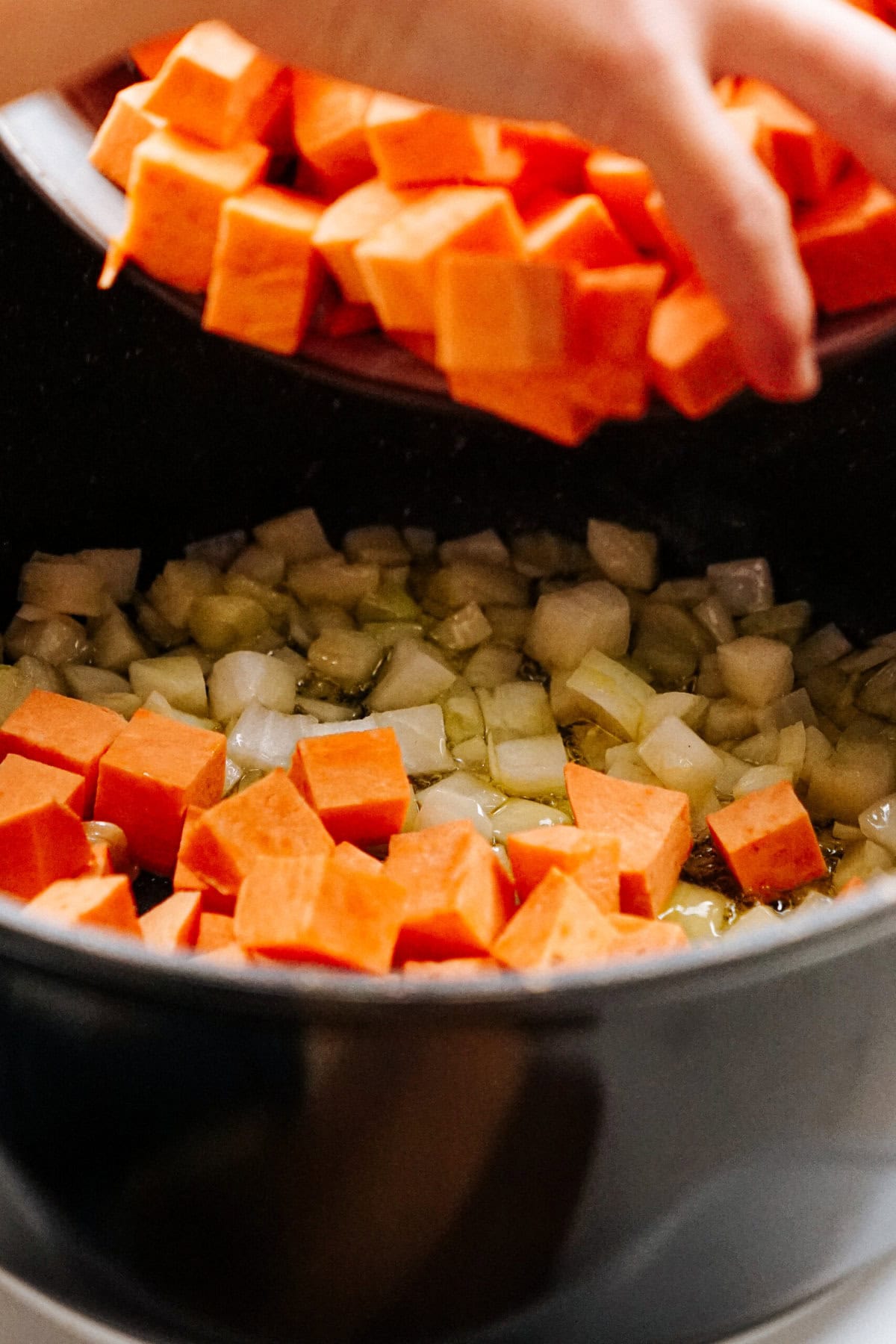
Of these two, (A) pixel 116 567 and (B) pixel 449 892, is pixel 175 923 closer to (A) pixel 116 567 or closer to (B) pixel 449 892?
(B) pixel 449 892

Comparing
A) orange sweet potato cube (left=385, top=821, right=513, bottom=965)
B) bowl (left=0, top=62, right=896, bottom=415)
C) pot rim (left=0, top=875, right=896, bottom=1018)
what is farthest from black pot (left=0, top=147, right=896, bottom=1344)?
bowl (left=0, top=62, right=896, bottom=415)

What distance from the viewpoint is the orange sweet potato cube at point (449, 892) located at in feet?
3.93

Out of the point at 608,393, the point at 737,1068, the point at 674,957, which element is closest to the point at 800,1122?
the point at 737,1068

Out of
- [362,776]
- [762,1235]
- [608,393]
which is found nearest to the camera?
[762,1235]

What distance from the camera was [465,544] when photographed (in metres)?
1.86

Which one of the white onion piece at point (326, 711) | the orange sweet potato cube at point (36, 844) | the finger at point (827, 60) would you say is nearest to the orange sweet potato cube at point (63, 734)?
the orange sweet potato cube at point (36, 844)

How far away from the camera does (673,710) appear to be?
1658mm

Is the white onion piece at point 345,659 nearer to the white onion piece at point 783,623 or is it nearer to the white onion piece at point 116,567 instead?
the white onion piece at point 116,567

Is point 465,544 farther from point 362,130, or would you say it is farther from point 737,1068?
point 737,1068

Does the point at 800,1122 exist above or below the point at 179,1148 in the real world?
below

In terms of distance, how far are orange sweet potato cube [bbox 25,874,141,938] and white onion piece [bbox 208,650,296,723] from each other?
49 centimetres

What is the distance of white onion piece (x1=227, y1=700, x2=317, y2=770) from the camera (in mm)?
1589

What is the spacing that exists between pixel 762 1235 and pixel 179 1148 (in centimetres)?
43

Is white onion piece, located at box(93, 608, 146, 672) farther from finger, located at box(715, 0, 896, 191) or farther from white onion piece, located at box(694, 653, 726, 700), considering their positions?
finger, located at box(715, 0, 896, 191)
